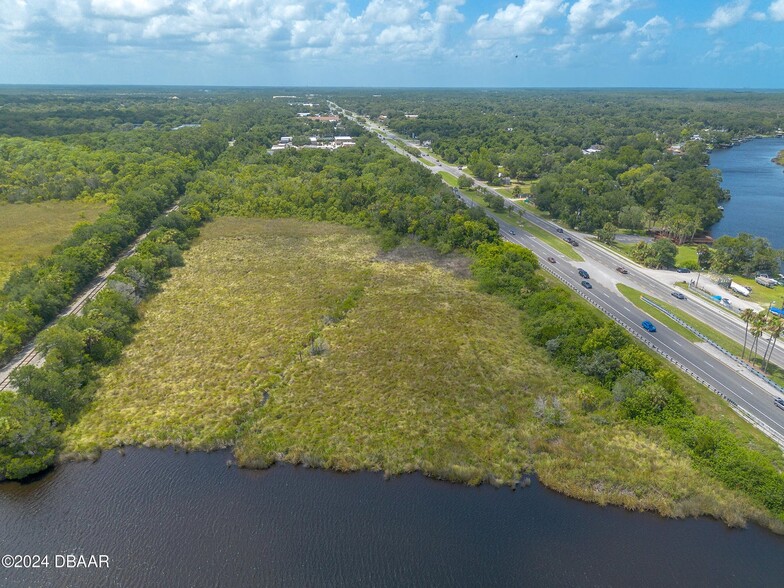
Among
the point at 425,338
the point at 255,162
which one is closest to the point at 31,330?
the point at 425,338

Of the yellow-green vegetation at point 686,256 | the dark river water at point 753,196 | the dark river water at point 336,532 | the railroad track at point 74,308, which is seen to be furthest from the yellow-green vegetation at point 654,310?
the railroad track at point 74,308

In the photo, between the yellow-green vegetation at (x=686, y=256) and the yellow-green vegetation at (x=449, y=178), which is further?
the yellow-green vegetation at (x=449, y=178)

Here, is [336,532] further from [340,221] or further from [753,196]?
[753,196]

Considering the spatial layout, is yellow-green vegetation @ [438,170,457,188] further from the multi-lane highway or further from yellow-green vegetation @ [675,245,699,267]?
yellow-green vegetation @ [675,245,699,267]

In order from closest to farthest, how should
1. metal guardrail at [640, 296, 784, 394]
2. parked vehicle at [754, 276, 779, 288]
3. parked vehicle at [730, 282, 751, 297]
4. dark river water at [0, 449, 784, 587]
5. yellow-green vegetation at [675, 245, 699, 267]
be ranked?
dark river water at [0, 449, 784, 587] → metal guardrail at [640, 296, 784, 394] → parked vehicle at [730, 282, 751, 297] → parked vehicle at [754, 276, 779, 288] → yellow-green vegetation at [675, 245, 699, 267]

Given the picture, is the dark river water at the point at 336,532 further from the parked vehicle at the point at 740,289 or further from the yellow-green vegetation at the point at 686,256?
the yellow-green vegetation at the point at 686,256

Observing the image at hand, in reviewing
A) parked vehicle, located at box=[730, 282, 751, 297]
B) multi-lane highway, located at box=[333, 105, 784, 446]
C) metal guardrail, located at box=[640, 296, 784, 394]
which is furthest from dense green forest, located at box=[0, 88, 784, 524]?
parked vehicle, located at box=[730, 282, 751, 297]

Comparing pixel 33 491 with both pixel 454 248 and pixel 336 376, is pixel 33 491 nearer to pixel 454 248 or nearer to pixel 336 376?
pixel 336 376
